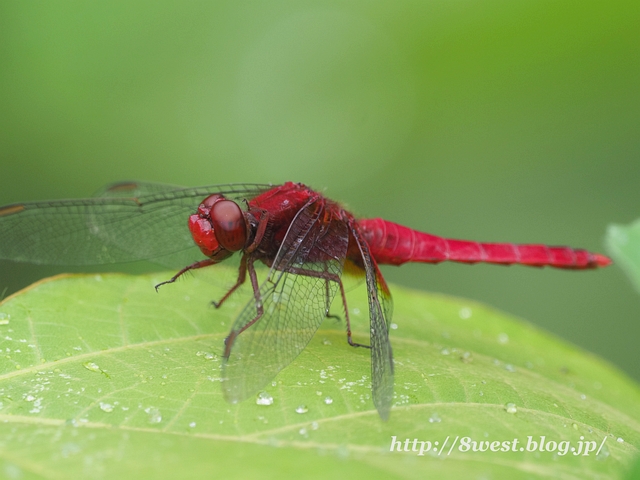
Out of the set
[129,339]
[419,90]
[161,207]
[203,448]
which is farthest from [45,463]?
[419,90]

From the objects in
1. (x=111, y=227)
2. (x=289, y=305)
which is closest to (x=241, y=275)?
(x=289, y=305)

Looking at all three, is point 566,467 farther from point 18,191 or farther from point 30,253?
point 18,191

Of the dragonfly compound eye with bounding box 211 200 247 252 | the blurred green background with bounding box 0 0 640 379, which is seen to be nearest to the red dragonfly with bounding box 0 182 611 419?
the dragonfly compound eye with bounding box 211 200 247 252

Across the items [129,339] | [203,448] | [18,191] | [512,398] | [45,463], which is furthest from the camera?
[18,191]

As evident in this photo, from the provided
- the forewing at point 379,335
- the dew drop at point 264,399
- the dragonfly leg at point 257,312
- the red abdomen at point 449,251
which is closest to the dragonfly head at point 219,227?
the dragonfly leg at point 257,312

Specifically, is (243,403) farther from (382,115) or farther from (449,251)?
(382,115)

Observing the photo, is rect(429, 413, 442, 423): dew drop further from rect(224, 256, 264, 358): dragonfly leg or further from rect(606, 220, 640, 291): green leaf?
rect(224, 256, 264, 358): dragonfly leg

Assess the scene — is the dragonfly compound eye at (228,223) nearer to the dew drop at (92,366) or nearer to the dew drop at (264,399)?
the dew drop at (92,366)
